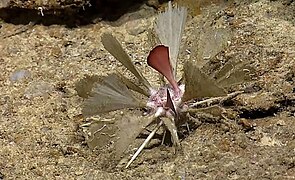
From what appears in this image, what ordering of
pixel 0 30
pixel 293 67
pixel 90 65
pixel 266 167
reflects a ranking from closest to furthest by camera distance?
pixel 266 167 < pixel 293 67 < pixel 90 65 < pixel 0 30

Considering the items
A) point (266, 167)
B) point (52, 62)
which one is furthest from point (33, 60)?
point (266, 167)

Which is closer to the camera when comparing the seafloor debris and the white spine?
the seafloor debris

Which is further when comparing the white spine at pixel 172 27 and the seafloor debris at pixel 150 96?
the white spine at pixel 172 27

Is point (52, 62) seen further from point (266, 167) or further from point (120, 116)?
point (266, 167)

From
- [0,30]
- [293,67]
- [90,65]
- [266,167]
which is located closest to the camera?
[266,167]

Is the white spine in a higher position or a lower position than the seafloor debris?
higher

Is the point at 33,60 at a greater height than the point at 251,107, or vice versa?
the point at 33,60

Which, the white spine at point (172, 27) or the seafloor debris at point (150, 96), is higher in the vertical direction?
the white spine at point (172, 27)

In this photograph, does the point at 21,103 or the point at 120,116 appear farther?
the point at 21,103
